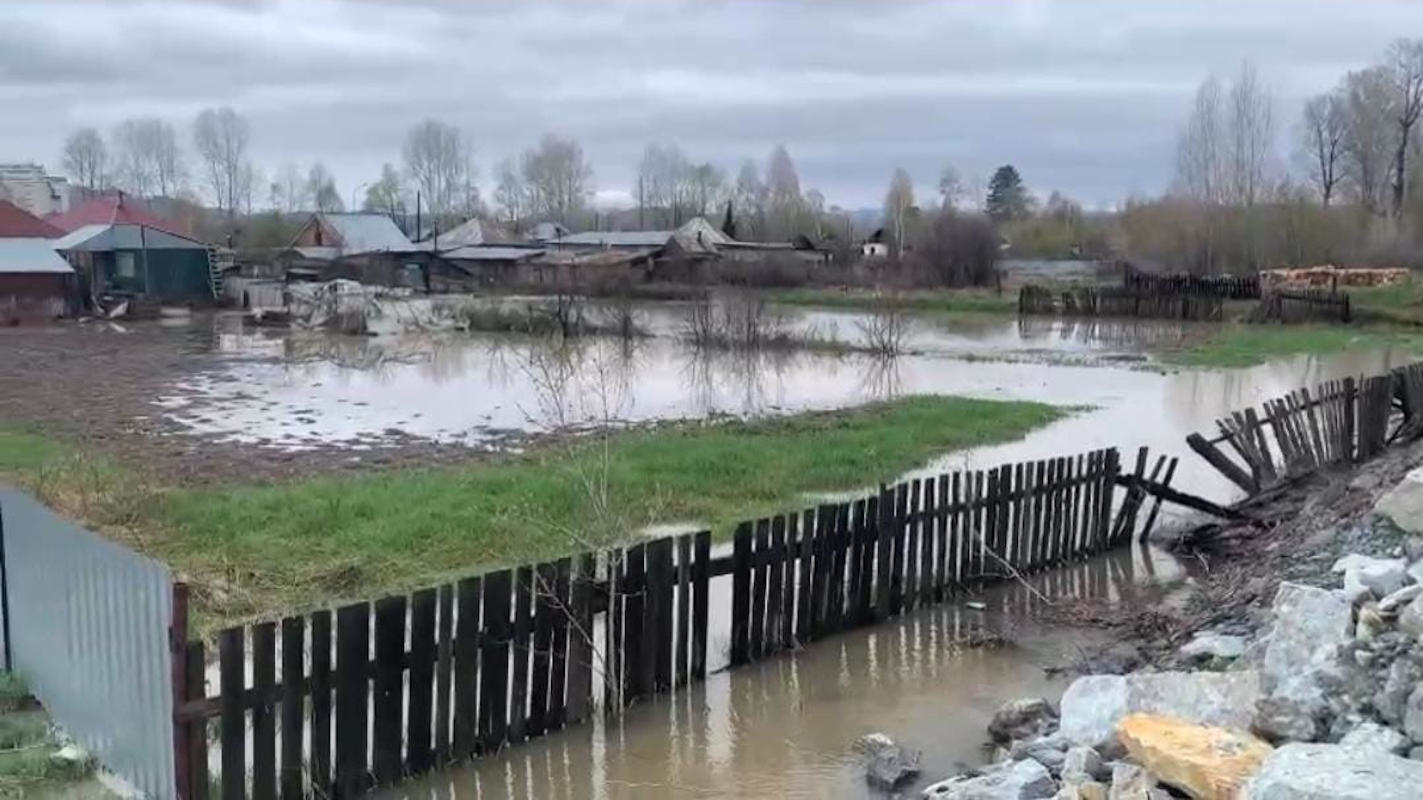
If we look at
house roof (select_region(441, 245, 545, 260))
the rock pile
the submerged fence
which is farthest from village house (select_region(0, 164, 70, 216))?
the rock pile

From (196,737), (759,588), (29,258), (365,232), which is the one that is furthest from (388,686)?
(365,232)

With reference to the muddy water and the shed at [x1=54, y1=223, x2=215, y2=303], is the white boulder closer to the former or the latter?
the muddy water

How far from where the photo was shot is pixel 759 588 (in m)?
9.03

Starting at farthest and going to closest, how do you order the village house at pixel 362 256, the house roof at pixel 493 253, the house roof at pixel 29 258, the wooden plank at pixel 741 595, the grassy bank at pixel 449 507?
1. the house roof at pixel 493 253
2. the village house at pixel 362 256
3. the house roof at pixel 29 258
4. the grassy bank at pixel 449 507
5. the wooden plank at pixel 741 595

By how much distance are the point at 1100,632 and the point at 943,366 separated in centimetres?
Result: 2480

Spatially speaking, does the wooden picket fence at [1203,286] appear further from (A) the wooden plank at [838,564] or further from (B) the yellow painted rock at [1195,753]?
(B) the yellow painted rock at [1195,753]

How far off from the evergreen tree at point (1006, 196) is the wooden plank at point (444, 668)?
107651mm

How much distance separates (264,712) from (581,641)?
2.14 metres

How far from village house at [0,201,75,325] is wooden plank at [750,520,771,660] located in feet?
162

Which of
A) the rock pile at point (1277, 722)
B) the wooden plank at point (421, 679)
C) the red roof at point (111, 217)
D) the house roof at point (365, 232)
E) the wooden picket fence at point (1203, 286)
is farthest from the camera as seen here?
the house roof at point (365, 232)

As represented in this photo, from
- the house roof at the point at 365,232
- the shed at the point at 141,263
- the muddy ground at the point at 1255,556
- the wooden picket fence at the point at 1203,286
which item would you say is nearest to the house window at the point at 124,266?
the shed at the point at 141,263

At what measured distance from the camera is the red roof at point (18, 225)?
197 feet

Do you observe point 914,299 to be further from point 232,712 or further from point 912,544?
point 232,712

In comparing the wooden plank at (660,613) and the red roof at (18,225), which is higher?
the red roof at (18,225)
